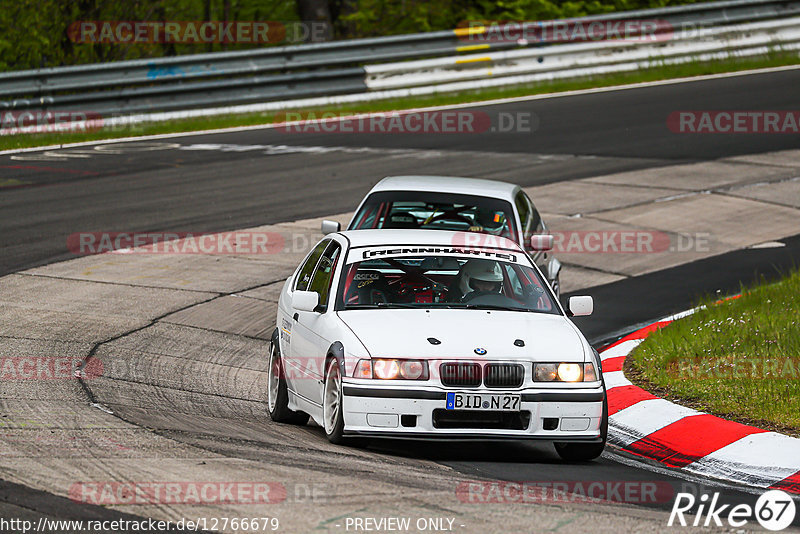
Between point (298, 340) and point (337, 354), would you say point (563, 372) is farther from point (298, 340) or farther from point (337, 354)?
point (298, 340)

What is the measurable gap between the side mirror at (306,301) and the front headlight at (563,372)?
62.6 inches

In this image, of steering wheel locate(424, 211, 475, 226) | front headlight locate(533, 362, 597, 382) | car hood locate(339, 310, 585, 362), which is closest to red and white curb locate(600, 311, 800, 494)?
front headlight locate(533, 362, 597, 382)

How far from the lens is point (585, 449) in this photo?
24.4 ft

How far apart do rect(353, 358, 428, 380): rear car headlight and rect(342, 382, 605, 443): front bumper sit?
3.9 inches

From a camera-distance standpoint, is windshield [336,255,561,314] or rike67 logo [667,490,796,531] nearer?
rike67 logo [667,490,796,531]

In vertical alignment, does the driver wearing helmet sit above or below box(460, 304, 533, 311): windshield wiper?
above

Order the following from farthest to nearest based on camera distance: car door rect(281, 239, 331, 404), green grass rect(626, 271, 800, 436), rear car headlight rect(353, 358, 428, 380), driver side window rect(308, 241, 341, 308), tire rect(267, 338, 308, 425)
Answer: tire rect(267, 338, 308, 425), driver side window rect(308, 241, 341, 308), green grass rect(626, 271, 800, 436), car door rect(281, 239, 331, 404), rear car headlight rect(353, 358, 428, 380)

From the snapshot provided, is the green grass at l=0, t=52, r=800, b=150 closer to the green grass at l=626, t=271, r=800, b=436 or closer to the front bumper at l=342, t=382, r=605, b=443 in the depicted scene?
the green grass at l=626, t=271, r=800, b=436

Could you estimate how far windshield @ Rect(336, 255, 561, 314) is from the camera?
821 centimetres

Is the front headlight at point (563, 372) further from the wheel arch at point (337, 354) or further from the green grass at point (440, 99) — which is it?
the green grass at point (440, 99)

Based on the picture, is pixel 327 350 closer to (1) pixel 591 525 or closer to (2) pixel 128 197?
(1) pixel 591 525

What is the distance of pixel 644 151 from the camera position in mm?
21109

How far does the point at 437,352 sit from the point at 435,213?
15.4 ft

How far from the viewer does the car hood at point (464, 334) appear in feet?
23.9
